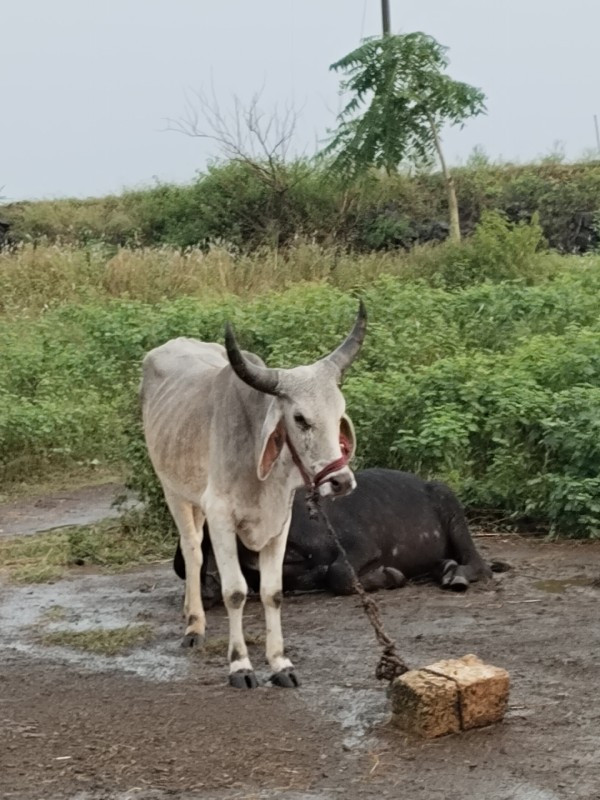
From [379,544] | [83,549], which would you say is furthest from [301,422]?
[83,549]

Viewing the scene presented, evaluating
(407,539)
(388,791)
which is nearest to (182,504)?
(407,539)

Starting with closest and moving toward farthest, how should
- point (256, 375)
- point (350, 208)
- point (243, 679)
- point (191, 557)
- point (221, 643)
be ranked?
point (256, 375) → point (243, 679) → point (221, 643) → point (191, 557) → point (350, 208)

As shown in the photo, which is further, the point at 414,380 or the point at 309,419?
the point at 414,380

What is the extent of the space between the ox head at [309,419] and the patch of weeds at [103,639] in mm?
1433

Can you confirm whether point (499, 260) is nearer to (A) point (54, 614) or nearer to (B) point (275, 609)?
(A) point (54, 614)

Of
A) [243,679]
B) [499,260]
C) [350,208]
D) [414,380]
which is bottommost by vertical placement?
[243,679]

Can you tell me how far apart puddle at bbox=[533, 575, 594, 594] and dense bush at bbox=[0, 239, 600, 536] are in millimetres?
758

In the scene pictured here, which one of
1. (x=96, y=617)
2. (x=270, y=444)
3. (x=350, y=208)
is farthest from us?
(x=350, y=208)

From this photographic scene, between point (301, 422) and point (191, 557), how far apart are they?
1.68 m

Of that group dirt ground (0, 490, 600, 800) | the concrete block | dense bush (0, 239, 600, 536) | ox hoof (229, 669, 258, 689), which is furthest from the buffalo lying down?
the concrete block

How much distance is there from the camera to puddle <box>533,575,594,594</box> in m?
7.07

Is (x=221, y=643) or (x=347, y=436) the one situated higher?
(x=347, y=436)

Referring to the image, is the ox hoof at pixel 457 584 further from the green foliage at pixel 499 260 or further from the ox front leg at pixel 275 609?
the green foliage at pixel 499 260

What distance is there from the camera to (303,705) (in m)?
5.17
